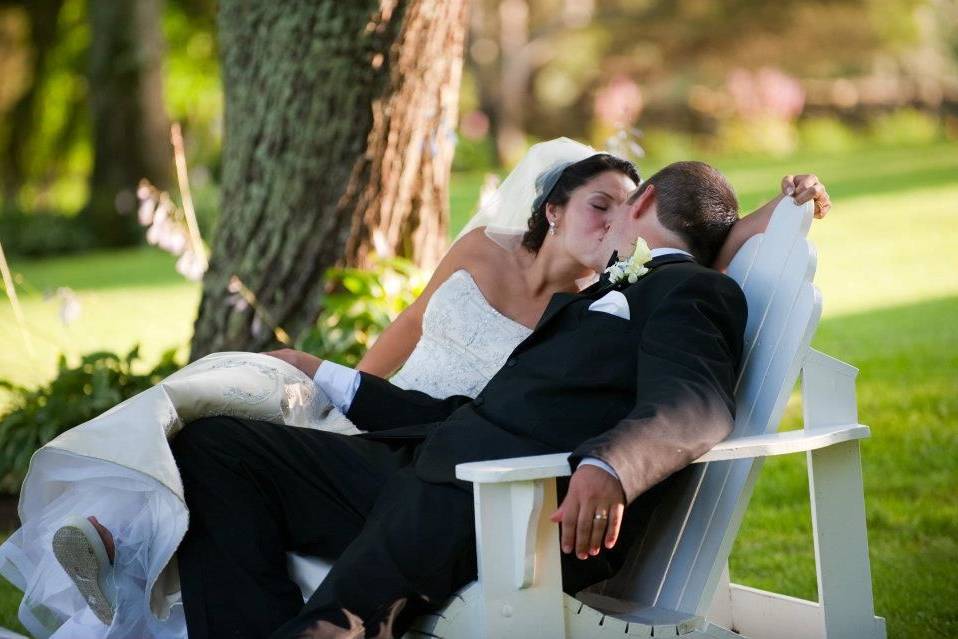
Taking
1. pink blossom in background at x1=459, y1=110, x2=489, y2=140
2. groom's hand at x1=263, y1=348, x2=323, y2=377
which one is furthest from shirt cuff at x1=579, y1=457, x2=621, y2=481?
pink blossom in background at x1=459, y1=110, x2=489, y2=140

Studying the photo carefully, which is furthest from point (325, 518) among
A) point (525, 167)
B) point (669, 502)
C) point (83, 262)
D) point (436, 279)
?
point (83, 262)

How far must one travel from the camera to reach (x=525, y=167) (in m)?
4.13

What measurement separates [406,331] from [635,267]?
134cm

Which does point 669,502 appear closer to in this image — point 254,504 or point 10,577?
point 254,504

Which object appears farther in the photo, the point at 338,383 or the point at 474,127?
the point at 474,127

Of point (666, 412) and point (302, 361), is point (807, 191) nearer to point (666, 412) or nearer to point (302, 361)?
point (666, 412)

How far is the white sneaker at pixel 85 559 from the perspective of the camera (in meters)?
2.72

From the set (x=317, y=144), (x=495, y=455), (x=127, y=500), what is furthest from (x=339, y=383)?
(x=317, y=144)

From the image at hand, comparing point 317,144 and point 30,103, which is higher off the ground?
point 30,103

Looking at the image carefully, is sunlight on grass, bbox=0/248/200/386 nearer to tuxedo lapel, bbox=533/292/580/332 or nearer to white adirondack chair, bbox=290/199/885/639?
tuxedo lapel, bbox=533/292/580/332

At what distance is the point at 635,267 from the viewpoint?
2.72 meters

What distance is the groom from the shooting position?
2.37m

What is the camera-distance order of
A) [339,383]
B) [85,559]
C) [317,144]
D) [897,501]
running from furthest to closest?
[317,144] < [897,501] < [339,383] < [85,559]

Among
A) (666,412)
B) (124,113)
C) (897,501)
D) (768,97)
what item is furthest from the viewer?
(768,97)
